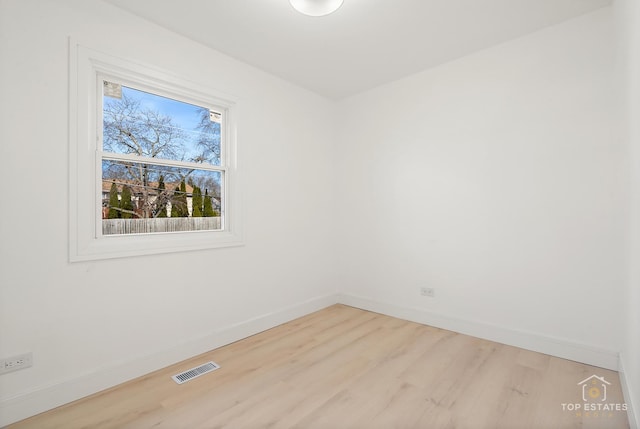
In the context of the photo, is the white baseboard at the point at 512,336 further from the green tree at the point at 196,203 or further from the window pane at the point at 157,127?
the window pane at the point at 157,127

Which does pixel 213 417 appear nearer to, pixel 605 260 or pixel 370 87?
pixel 605 260

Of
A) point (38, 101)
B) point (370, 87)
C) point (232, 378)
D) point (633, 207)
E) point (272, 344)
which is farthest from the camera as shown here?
point (370, 87)

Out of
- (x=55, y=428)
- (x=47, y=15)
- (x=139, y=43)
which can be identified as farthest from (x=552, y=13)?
(x=55, y=428)

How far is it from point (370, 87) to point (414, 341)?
3.00 metres

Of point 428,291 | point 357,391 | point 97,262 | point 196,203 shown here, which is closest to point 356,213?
point 428,291

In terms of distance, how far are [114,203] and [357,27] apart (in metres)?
2.46

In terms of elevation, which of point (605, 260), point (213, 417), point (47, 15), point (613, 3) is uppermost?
point (613, 3)

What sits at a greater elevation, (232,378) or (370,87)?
(370,87)

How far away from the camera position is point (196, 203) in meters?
2.92

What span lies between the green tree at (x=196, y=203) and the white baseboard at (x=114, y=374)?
1.12 meters

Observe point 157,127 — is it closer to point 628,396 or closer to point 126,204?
point 126,204

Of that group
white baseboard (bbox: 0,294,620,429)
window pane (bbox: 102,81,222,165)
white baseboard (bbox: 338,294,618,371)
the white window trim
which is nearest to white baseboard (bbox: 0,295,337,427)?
white baseboard (bbox: 0,294,620,429)

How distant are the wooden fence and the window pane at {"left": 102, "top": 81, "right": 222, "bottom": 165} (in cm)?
55

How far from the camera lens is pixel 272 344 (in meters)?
2.92
